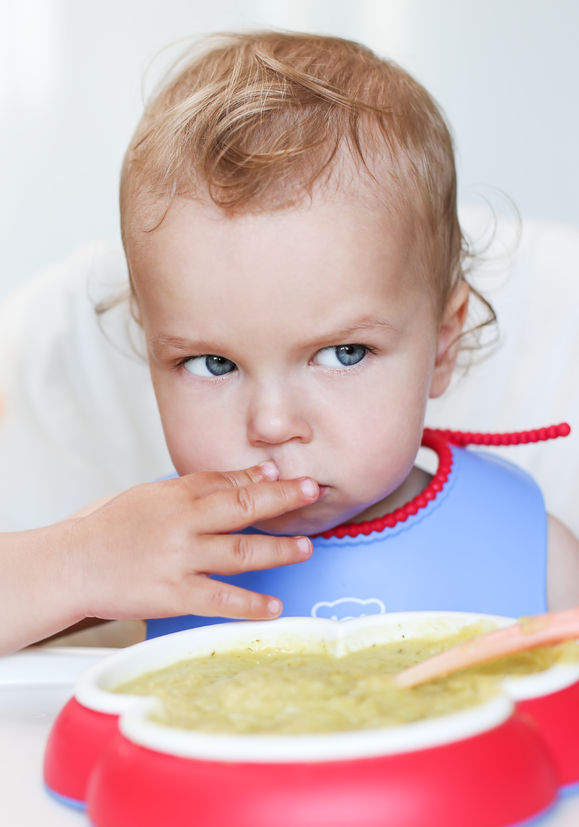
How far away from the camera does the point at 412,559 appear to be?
3.39 ft

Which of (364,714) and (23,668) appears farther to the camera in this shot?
(23,668)

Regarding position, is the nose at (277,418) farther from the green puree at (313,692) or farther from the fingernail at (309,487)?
the green puree at (313,692)

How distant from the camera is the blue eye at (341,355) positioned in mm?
869

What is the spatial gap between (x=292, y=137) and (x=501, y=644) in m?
0.51

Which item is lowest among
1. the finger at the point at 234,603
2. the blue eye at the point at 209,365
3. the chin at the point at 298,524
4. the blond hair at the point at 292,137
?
the chin at the point at 298,524

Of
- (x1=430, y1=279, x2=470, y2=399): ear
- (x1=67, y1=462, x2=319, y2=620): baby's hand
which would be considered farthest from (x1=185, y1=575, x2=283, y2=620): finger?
(x1=430, y1=279, x2=470, y2=399): ear

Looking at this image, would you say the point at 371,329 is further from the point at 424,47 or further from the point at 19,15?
the point at 19,15

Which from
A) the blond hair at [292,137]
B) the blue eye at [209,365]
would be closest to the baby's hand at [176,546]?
the blue eye at [209,365]

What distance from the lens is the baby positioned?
834mm

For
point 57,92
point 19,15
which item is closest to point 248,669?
point 57,92

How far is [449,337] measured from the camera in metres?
1.10

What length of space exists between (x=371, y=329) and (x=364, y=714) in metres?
0.45

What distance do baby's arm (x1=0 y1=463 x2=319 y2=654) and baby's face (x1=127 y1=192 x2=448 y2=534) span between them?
6 centimetres

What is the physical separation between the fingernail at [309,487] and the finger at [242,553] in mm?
50
